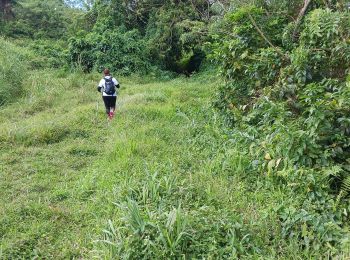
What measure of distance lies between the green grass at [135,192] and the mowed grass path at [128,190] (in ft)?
0.04

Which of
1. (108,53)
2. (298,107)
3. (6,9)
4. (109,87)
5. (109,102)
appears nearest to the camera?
(298,107)

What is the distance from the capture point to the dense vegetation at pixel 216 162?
129 inches

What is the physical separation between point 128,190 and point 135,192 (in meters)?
0.09

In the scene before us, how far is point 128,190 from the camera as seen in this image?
4.16 metres

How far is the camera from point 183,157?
215 inches

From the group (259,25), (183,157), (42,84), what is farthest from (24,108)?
(259,25)

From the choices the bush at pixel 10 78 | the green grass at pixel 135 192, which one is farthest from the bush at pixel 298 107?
the bush at pixel 10 78

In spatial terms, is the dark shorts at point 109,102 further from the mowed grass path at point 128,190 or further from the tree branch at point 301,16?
the tree branch at point 301,16

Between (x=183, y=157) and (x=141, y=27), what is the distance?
1345 centimetres

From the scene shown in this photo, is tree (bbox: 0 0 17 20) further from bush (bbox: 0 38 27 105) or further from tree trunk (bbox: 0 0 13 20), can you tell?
bush (bbox: 0 38 27 105)

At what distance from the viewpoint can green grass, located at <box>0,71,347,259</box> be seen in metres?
3.19

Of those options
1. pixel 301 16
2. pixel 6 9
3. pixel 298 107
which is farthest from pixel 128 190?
pixel 6 9

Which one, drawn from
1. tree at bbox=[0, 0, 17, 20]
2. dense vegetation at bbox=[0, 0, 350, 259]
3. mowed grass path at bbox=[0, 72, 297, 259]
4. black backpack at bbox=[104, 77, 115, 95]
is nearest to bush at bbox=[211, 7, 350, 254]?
dense vegetation at bbox=[0, 0, 350, 259]

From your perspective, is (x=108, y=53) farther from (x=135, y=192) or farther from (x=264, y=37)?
(x=135, y=192)
